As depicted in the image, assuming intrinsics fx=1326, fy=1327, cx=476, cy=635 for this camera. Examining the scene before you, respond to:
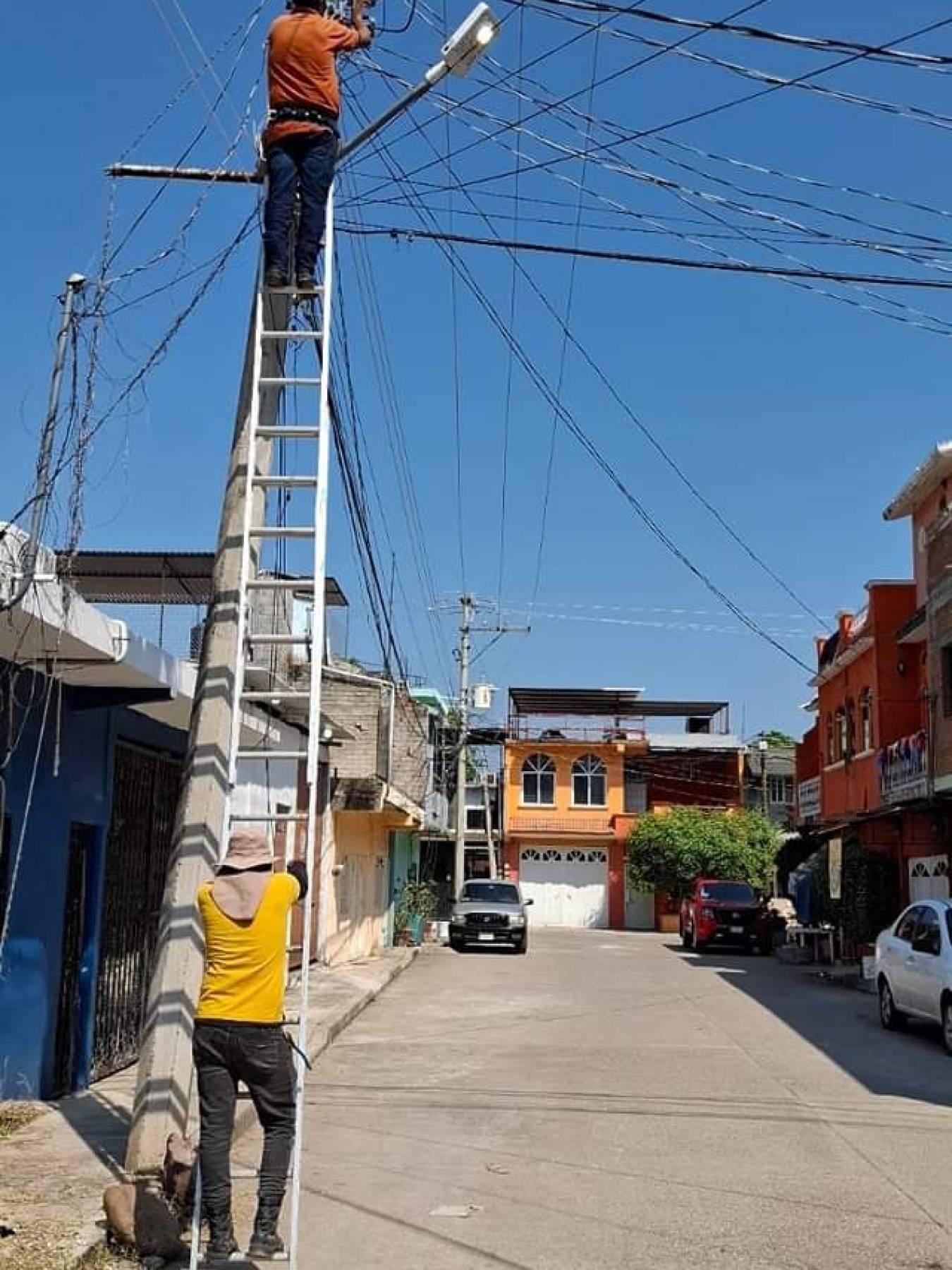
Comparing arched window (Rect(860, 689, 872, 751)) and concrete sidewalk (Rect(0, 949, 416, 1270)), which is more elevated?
arched window (Rect(860, 689, 872, 751))

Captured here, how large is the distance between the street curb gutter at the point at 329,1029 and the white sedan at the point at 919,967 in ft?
22.1

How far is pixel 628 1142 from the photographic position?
9133mm

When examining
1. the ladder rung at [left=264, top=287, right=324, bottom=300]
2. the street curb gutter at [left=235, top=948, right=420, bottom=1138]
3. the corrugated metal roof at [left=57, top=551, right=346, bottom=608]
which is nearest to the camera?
the ladder rung at [left=264, top=287, right=324, bottom=300]

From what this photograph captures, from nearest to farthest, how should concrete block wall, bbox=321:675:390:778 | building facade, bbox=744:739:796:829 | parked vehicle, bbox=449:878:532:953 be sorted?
concrete block wall, bbox=321:675:390:778 < parked vehicle, bbox=449:878:532:953 < building facade, bbox=744:739:796:829

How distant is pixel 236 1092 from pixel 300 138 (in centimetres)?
542

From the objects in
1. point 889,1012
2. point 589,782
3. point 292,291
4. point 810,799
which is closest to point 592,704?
point 589,782

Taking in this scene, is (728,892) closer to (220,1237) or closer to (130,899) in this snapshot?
(130,899)

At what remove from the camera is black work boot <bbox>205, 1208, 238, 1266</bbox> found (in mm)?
5746

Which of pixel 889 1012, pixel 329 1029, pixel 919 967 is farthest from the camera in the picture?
pixel 889 1012

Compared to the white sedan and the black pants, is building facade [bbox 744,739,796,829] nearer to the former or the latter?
the white sedan

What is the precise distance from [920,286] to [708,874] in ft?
132

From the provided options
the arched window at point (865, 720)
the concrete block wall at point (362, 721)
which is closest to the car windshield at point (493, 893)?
the concrete block wall at point (362, 721)

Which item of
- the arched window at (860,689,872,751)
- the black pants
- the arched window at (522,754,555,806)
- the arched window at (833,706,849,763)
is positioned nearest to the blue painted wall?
the black pants

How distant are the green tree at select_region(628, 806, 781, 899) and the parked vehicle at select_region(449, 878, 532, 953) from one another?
58.6 feet
